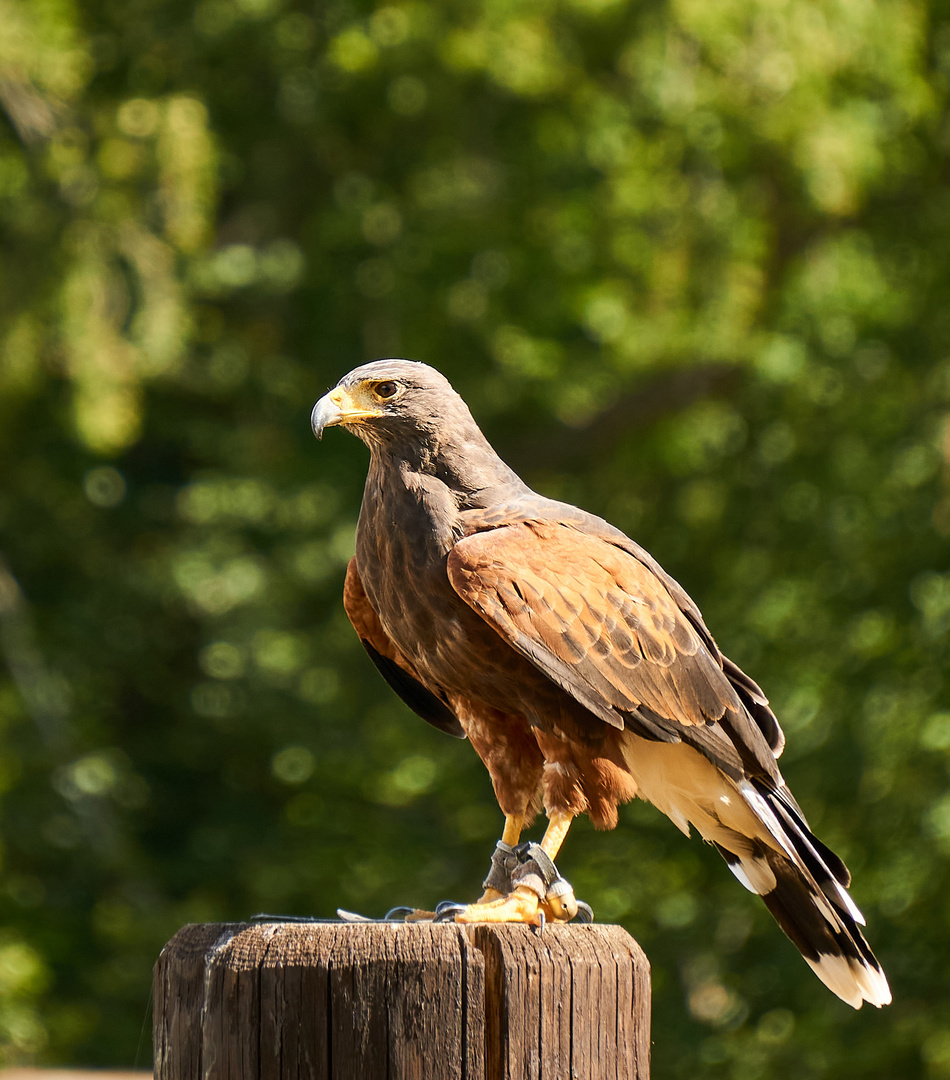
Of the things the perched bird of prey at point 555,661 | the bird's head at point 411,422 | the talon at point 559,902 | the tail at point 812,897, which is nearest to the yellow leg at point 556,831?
the perched bird of prey at point 555,661

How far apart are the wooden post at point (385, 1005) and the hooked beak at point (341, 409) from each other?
117 cm

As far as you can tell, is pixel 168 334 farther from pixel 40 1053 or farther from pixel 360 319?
pixel 40 1053

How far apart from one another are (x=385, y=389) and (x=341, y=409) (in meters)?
0.11

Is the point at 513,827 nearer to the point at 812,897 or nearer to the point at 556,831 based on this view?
the point at 556,831

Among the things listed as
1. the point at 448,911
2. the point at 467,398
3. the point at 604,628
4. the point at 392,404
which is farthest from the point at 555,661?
the point at 467,398

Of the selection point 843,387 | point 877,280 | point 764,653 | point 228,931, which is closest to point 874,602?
point 764,653

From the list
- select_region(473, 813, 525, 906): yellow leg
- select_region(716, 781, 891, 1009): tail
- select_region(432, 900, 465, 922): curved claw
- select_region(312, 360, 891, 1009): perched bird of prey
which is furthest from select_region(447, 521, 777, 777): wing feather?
select_region(432, 900, 465, 922): curved claw

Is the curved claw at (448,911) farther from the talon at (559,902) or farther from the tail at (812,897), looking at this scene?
the tail at (812,897)

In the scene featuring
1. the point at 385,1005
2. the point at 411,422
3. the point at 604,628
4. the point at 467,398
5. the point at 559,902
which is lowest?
the point at 559,902

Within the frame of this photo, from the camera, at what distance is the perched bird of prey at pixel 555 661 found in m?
2.79

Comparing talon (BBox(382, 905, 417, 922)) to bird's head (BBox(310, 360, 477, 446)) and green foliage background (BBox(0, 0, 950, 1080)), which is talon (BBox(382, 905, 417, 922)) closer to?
bird's head (BBox(310, 360, 477, 446))

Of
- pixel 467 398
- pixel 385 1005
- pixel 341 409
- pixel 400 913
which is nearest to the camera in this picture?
pixel 385 1005

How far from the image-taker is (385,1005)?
1.99 metres

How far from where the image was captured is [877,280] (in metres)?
8.38
